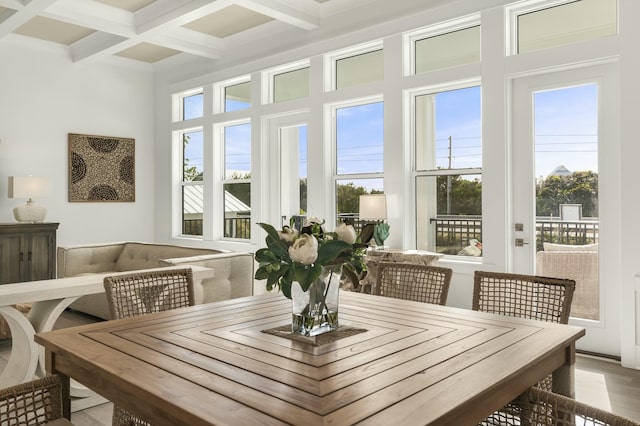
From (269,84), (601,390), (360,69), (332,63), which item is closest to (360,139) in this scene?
(360,69)

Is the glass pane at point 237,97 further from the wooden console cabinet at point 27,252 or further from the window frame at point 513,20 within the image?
the window frame at point 513,20

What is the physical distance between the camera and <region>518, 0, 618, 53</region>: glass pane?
3799 millimetres

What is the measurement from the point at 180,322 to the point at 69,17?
452cm

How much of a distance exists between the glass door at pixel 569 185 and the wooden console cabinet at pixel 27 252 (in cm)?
501

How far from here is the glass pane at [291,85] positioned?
5.90 meters

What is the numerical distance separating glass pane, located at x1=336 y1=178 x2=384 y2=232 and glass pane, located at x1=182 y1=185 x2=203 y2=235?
252cm

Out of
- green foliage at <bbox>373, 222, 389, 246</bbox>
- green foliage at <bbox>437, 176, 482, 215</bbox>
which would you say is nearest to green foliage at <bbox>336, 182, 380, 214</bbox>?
green foliage at <bbox>373, 222, 389, 246</bbox>

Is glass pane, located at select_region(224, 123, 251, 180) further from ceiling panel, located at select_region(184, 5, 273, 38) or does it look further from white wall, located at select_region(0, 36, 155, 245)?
white wall, located at select_region(0, 36, 155, 245)

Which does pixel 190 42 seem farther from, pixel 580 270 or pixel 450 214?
pixel 580 270

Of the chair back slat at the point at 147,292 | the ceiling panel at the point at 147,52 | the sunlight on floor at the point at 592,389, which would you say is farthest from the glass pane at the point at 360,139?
the chair back slat at the point at 147,292

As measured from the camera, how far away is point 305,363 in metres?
1.43

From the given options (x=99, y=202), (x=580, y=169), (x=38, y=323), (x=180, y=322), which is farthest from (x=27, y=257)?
(x=580, y=169)

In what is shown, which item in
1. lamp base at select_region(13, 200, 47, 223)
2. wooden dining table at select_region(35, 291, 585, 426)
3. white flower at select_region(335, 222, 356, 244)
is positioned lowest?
wooden dining table at select_region(35, 291, 585, 426)

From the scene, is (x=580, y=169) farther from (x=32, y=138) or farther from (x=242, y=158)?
(x=32, y=138)
